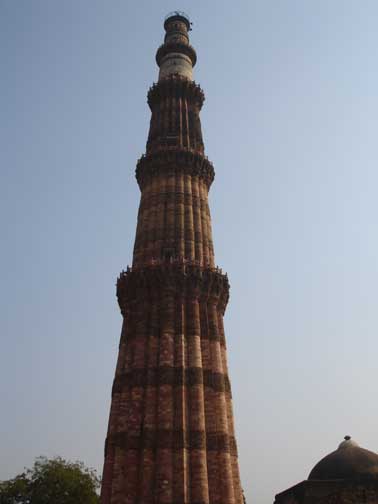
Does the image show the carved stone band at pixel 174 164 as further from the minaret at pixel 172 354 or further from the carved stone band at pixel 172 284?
the carved stone band at pixel 172 284

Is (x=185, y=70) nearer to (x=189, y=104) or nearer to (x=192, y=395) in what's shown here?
(x=189, y=104)

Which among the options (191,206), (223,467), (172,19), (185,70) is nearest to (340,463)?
(223,467)

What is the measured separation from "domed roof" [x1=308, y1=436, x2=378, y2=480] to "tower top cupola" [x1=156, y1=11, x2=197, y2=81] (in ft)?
79.2

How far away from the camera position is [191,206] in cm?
2689

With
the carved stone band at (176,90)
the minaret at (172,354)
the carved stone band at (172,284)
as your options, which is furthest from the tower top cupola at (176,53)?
the carved stone band at (172,284)

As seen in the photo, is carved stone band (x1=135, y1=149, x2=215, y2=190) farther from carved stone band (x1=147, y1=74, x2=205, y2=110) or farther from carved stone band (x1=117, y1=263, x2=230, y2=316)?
carved stone band (x1=117, y1=263, x2=230, y2=316)

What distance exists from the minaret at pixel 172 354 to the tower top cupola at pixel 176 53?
5.95 m

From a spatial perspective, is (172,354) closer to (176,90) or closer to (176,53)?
(176,90)

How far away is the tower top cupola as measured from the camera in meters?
34.3

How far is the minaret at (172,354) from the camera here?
1873 centimetres

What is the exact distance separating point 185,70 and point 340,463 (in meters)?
25.8

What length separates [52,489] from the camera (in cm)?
3797

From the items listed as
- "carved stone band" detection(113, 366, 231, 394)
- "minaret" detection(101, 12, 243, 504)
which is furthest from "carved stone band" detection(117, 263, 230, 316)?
"carved stone band" detection(113, 366, 231, 394)

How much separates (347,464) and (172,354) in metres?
8.61
